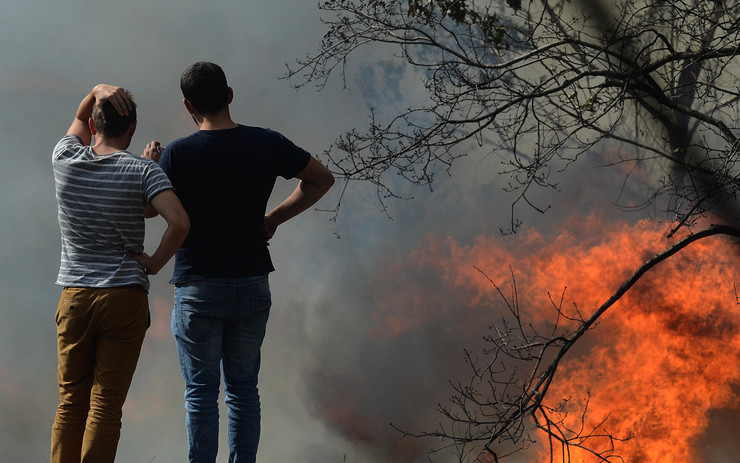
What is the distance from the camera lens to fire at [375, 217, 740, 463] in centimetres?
491

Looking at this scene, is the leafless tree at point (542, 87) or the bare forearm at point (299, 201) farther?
the leafless tree at point (542, 87)

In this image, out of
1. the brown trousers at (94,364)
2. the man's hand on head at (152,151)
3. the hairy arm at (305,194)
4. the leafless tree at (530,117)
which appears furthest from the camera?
the leafless tree at (530,117)

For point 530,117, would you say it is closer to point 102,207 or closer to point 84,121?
point 84,121

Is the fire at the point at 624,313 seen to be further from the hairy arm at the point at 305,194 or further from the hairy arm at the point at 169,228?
the hairy arm at the point at 169,228

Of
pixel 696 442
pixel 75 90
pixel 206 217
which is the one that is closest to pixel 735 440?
pixel 696 442

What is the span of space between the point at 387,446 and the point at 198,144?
289 centimetres

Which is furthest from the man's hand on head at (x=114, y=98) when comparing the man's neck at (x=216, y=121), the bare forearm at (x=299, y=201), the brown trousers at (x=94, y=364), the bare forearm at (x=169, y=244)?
the bare forearm at (x=299, y=201)

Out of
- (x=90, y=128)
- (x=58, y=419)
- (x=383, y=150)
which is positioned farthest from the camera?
(x=383, y=150)

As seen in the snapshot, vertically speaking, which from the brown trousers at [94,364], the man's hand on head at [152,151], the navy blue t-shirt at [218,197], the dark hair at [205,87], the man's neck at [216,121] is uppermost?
the dark hair at [205,87]

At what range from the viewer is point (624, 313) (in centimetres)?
500

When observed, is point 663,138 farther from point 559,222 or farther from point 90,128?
point 90,128

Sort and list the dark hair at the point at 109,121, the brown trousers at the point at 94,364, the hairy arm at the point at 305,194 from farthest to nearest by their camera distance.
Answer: the hairy arm at the point at 305,194 < the dark hair at the point at 109,121 < the brown trousers at the point at 94,364

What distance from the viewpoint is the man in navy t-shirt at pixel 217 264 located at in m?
2.72

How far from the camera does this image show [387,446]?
16.1 feet
